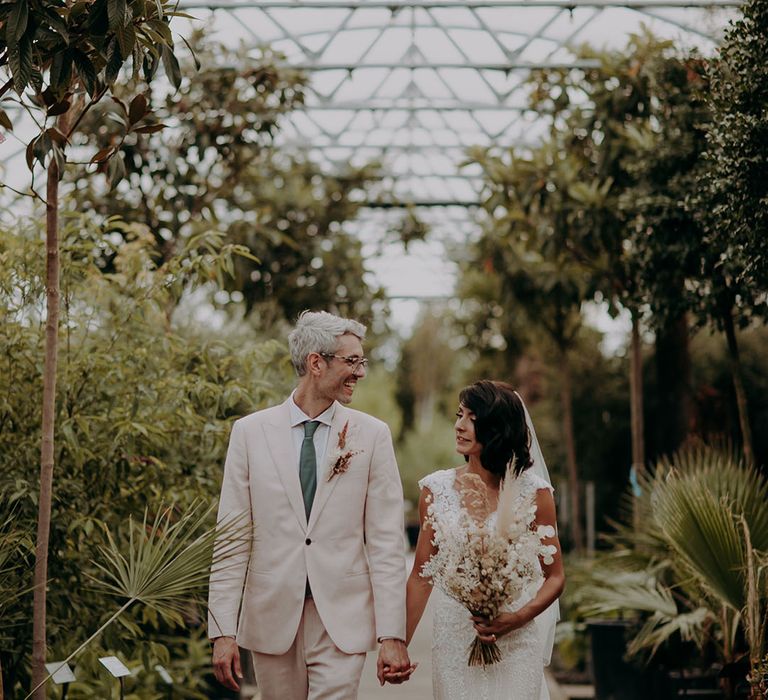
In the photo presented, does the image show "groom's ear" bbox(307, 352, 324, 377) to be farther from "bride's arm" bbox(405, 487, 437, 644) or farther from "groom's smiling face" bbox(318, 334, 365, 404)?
"bride's arm" bbox(405, 487, 437, 644)

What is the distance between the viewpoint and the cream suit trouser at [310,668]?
3.97m

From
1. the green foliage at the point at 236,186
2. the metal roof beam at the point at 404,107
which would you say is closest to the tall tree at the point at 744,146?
the green foliage at the point at 236,186

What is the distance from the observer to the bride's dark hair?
4.13 metres

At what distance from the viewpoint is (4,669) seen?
5.20 metres

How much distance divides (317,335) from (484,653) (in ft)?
4.05

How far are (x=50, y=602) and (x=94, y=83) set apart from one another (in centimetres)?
240

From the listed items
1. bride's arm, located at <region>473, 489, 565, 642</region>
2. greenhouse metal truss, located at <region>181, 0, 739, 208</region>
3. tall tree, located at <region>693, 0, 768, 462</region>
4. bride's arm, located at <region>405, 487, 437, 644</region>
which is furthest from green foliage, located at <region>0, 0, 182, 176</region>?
greenhouse metal truss, located at <region>181, 0, 739, 208</region>

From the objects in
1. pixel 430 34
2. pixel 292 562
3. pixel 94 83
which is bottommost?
pixel 292 562

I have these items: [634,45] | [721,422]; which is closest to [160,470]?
[634,45]

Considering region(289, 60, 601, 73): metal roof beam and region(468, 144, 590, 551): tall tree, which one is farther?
region(289, 60, 601, 73): metal roof beam

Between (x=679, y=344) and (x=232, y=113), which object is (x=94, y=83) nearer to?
(x=232, y=113)

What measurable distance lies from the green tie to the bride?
0.38m

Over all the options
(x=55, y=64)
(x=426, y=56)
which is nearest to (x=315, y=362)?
(x=55, y=64)

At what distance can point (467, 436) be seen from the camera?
4.14 m
